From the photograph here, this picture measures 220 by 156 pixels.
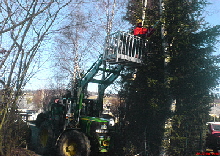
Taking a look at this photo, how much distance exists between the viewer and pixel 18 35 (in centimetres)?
635

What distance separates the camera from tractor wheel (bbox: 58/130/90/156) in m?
8.39

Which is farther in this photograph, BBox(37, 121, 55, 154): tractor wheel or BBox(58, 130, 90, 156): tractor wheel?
BBox(37, 121, 55, 154): tractor wheel

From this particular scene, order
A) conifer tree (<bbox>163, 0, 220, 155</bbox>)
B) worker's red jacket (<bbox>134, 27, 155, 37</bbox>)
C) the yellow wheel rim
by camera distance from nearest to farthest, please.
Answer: conifer tree (<bbox>163, 0, 220, 155</bbox>) < the yellow wheel rim < worker's red jacket (<bbox>134, 27, 155, 37</bbox>)

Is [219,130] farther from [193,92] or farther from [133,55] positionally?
[133,55]

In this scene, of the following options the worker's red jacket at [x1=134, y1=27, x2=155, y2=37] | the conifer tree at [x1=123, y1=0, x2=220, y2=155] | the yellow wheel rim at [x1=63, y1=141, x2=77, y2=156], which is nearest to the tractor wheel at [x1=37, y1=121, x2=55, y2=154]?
the yellow wheel rim at [x1=63, y1=141, x2=77, y2=156]

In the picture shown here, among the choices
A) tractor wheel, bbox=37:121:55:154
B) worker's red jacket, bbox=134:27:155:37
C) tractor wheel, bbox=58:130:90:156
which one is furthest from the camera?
tractor wheel, bbox=37:121:55:154

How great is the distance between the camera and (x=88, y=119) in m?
9.21

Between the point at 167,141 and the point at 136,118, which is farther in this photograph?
the point at 136,118

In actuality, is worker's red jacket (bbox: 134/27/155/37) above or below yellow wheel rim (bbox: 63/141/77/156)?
above

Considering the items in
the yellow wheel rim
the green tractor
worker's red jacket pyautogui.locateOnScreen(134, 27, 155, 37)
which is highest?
worker's red jacket pyautogui.locateOnScreen(134, 27, 155, 37)

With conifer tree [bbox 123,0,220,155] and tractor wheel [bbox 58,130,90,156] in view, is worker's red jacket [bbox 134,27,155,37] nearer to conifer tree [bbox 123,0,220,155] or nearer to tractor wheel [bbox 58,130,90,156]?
conifer tree [bbox 123,0,220,155]

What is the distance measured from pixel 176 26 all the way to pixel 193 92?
2.38 m

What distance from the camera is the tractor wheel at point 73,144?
8.39 m

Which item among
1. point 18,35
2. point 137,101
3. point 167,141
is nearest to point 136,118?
point 137,101
